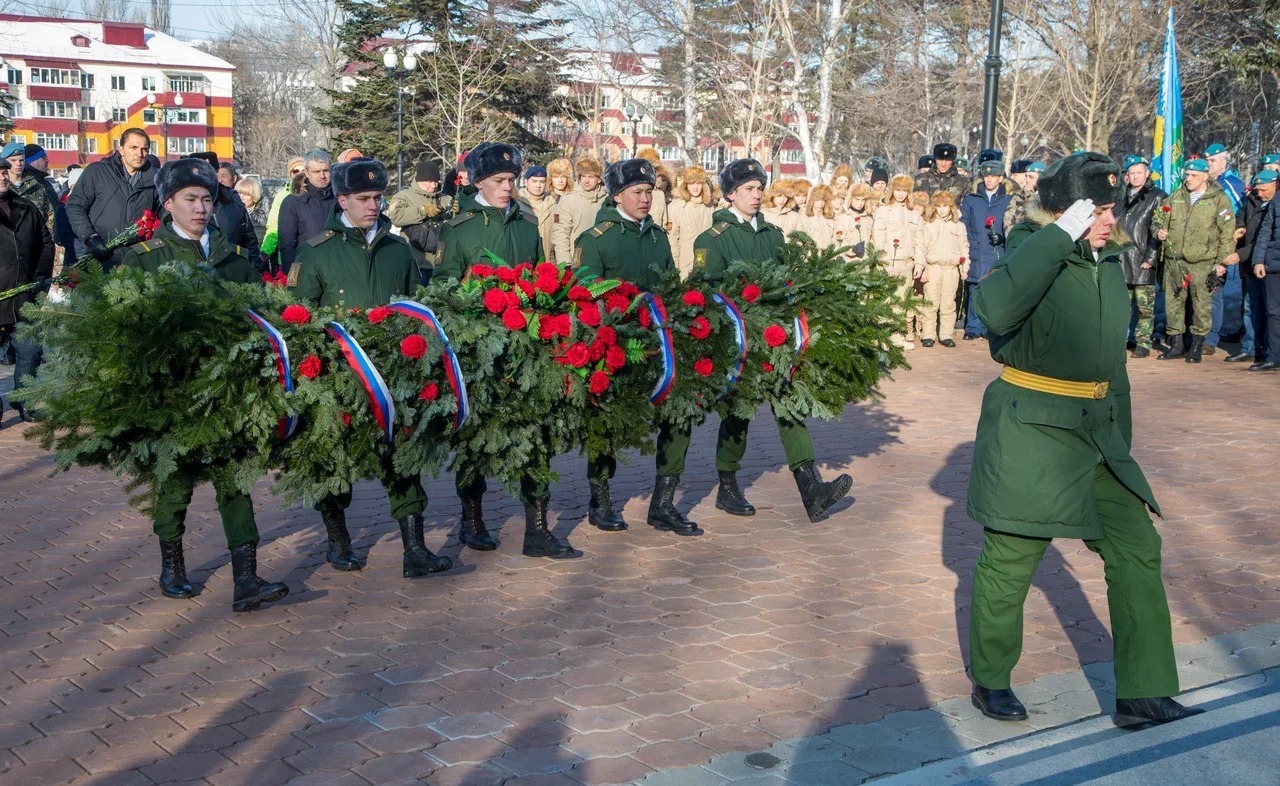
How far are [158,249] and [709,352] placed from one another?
9.16 feet

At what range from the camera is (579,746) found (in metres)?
4.65

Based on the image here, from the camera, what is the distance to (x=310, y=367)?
589 centimetres

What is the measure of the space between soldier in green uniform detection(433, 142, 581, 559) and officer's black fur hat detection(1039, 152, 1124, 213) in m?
3.36

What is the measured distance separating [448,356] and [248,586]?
139 centimetres

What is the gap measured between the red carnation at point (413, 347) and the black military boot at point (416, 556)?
3.47 feet

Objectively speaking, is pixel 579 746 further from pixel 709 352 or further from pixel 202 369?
pixel 709 352

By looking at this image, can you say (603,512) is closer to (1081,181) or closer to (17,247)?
(1081,181)

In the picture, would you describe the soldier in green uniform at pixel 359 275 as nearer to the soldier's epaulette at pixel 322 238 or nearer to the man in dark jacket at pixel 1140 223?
the soldier's epaulette at pixel 322 238

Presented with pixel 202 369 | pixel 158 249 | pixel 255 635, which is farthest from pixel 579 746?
pixel 158 249

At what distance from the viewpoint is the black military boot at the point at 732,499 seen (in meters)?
8.14

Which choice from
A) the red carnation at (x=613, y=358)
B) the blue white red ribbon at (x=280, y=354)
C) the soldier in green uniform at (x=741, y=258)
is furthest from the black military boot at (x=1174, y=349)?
the blue white red ribbon at (x=280, y=354)

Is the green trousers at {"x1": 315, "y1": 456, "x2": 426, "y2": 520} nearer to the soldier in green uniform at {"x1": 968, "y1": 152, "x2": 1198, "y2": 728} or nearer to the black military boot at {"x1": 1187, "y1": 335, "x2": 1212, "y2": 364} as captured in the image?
the soldier in green uniform at {"x1": 968, "y1": 152, "x2": 1198, "y2": 728}

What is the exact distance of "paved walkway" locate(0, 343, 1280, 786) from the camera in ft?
15.3

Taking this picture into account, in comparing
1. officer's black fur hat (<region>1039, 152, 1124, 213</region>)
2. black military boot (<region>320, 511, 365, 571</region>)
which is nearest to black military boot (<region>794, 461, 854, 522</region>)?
black military boot (<region>320, 511, 365, 571</region>)
